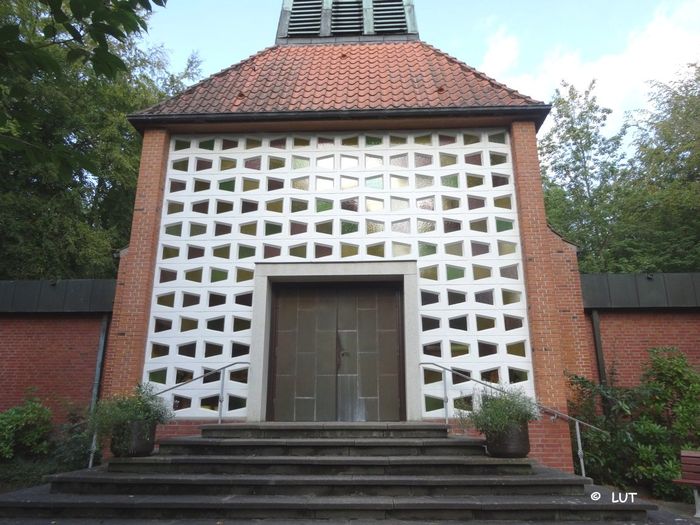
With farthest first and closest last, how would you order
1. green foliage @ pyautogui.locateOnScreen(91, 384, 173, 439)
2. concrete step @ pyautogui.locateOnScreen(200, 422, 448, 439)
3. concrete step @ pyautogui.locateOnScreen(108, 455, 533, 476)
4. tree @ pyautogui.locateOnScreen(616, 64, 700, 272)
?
tree @ pyautogui.locateOnScreen(616, 64, 700, 272), concrete step @ pyautogui.locateOnScreen(200, 422, 448, 439), green foliage @ pyautogui.locateOnScreen(91, 384, 173, 439), concrete step @ pyautogui.locateOnScreen(108, 455, 533, 476)

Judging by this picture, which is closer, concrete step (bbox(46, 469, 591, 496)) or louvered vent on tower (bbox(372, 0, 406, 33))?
concrete step (bbox(46, 469, 591, 496))

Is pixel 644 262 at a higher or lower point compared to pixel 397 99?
lower

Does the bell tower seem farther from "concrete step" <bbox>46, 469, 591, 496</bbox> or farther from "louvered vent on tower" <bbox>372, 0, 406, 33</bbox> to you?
"concrete step" <bbox>46, 469, 591, 496</bbox>

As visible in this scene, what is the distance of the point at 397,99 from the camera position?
944 centimetres

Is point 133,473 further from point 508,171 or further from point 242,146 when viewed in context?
point 508,171

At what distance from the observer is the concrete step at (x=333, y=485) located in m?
5.50

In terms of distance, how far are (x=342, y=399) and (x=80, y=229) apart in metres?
9.80

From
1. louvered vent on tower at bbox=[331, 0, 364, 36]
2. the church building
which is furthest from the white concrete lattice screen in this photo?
louvered vent on tower at bbox=[331, 0, 364, 36]

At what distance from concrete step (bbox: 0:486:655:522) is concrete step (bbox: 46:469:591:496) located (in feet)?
0.83

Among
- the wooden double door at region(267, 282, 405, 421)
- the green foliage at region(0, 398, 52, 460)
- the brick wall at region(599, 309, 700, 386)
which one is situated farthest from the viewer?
the brick wall at region(599, 309, 700, 386)

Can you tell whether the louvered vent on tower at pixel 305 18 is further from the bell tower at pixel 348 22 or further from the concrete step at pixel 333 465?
the concrete step at pixel 333 465

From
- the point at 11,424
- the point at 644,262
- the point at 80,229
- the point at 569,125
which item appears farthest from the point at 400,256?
the point at 569,125

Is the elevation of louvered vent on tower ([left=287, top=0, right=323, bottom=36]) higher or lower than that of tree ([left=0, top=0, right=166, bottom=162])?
higher

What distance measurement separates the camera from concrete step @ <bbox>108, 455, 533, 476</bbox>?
5.93 m
